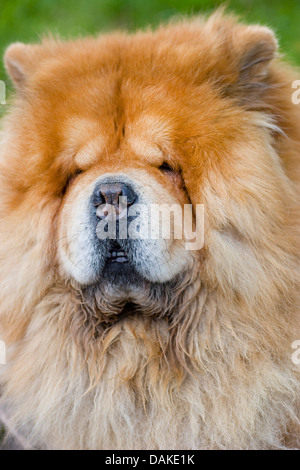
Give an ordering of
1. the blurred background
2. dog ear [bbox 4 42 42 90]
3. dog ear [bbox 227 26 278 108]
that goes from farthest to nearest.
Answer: the blurred background, dog ear [bbox 4 42 42 90], dog ear [bbox 227 26 278 108]

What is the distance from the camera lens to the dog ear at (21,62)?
328 centimetres

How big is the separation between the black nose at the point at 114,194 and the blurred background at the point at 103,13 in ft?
12.7

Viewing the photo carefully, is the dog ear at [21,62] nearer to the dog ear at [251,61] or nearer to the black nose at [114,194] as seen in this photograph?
the black nose at [114,194]

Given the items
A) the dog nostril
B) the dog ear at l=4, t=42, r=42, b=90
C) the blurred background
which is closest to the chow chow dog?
the dog nostril

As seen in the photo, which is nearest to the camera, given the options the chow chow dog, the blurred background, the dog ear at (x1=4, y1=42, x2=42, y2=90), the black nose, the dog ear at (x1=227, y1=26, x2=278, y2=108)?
the black nose

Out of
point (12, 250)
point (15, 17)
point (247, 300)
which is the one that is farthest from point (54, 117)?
point (15, 17)

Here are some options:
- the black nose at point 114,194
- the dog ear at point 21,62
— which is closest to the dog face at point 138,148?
the black nose at point 114,194

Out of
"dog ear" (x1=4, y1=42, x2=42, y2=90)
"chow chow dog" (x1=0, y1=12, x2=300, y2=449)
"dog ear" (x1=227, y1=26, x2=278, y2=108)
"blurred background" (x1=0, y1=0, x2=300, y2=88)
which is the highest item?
"blurred background" (x1=0, y1=0, x2=300, y2=88)

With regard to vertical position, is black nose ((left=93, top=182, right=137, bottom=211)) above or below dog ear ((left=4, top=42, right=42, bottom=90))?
below

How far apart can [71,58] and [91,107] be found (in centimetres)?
38

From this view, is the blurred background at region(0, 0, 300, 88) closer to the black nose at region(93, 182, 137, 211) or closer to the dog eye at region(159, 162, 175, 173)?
the dog eye at region(159, 162, 175, 173)

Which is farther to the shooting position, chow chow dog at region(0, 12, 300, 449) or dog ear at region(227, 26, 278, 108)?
dog ear at region(227, 26, 278, 108)

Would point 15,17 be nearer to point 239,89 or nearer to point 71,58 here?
point 71,58

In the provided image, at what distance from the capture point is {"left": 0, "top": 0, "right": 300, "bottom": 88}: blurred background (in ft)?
20.5
